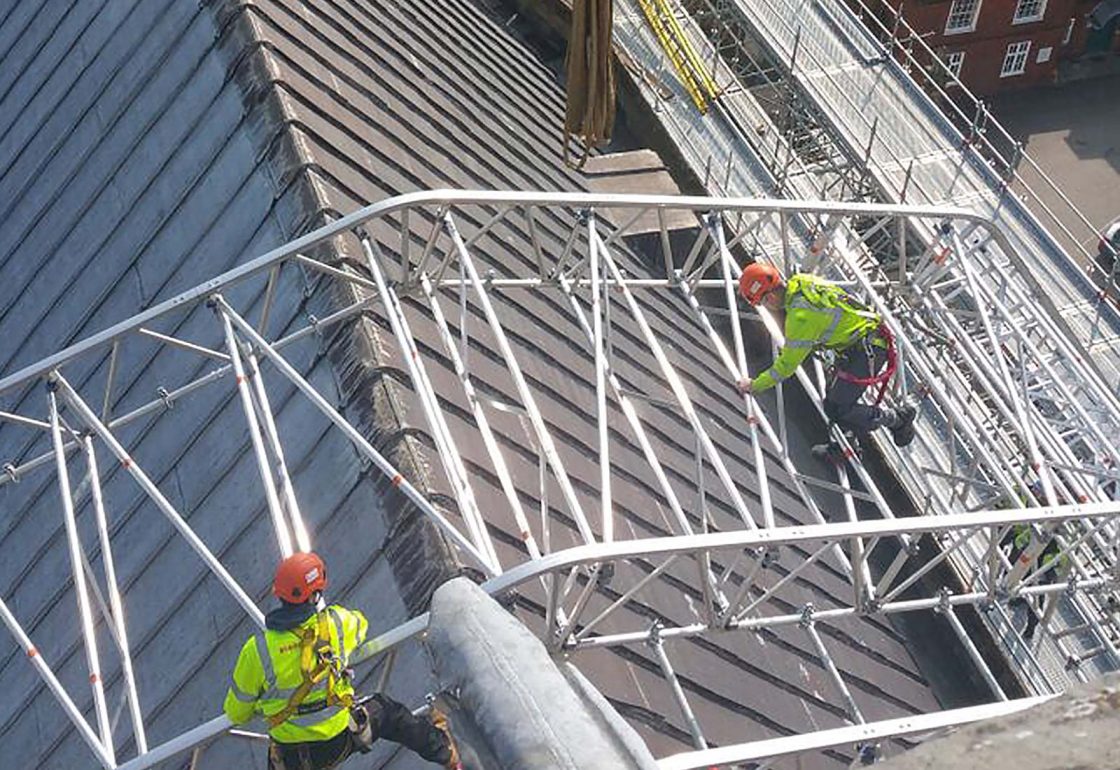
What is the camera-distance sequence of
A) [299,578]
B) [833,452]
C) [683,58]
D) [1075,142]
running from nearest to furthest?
1. [299,578]
2. [833,452]
3. [683,58]
4. [1075,142]

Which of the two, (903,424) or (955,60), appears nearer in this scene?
(903,424)

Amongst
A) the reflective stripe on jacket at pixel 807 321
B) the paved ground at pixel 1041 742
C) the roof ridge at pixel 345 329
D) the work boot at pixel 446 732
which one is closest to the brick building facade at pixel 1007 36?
the reflective stripe on jacket at pixel 807 321

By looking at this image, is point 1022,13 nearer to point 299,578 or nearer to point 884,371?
point 884,371

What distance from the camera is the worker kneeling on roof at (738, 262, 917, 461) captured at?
14109mm

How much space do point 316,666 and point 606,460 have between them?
10.0 ft

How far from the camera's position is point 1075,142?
43.0 m

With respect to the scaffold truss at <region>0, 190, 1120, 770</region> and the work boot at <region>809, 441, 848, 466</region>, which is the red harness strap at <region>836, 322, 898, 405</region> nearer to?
the scaffold truss at <region>0, 190, 1120, 770</region>

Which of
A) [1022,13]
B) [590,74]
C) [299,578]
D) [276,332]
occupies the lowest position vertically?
[299,578]

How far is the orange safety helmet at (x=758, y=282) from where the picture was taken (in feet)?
46.4

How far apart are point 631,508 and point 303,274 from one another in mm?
4004

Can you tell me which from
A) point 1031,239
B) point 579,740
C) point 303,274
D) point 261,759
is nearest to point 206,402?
point 303,274

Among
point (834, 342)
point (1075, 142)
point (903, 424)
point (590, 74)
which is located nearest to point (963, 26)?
point (1075, 142)

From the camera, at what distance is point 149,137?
1622 centimetres

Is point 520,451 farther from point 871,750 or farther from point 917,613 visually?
point 917,613
